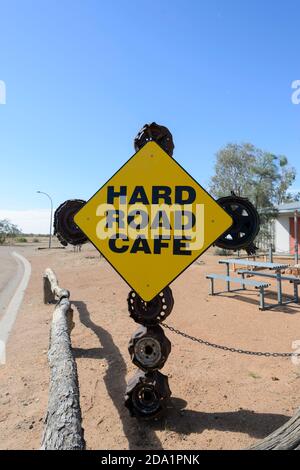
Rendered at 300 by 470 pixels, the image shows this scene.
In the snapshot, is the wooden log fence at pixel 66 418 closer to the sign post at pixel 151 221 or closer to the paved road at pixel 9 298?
the sign post at pixel 151 221

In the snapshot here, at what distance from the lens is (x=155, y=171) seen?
2.98 m

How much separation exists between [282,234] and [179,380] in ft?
71.9

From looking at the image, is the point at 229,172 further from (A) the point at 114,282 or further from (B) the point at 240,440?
(B) the point at 240,440

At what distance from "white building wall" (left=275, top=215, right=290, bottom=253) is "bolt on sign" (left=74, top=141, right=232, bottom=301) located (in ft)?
74.0

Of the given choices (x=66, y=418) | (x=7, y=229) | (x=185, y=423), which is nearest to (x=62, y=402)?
(x=66, y=418)

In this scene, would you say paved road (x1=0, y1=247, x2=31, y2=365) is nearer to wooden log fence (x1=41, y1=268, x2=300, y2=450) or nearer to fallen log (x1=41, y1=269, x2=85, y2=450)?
fallen log (x1=41, y1=269, x2=85, y2=450)

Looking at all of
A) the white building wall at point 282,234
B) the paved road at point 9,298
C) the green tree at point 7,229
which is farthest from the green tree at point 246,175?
the green tree at point 7,229

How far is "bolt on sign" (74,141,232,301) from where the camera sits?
9.20 feet

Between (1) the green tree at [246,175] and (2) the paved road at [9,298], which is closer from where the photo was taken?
(2) the paved road at [9,298]

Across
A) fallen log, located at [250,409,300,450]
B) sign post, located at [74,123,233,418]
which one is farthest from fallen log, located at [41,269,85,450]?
fallen log, located at [250,409,300,450]

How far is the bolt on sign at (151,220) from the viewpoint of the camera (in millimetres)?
2805

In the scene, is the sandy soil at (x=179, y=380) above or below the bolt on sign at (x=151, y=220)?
below

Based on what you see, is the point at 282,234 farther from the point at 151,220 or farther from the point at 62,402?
the point at 62,402

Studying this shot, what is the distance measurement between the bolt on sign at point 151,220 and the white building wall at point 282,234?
22.6m
